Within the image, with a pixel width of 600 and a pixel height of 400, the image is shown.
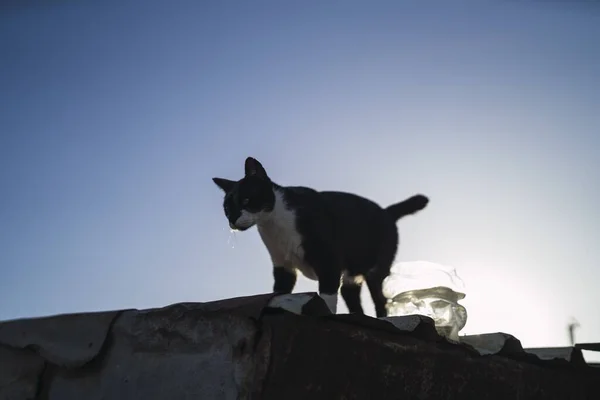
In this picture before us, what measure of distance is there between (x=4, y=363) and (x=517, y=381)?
79.8 inches

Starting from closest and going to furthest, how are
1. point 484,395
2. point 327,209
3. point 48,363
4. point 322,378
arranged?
point 322,378 < point 48,363 < point 484,395 < point 327,209

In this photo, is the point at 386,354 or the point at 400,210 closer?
the point at 386,354

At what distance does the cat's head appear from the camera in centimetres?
337

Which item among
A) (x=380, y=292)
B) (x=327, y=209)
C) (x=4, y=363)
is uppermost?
(x=327, y=209)

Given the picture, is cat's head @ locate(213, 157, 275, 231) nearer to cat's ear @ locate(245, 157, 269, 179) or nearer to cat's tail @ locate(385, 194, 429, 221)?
cat's ear @ locate(245, 157, 269, 179)

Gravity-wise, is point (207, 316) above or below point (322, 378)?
above

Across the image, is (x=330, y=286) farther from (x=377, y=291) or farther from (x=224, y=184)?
(x=224, y=184)

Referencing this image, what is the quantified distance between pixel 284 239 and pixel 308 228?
0.58 feet

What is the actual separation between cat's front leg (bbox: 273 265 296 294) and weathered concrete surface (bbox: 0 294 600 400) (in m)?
1.58

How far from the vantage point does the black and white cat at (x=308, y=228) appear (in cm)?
333

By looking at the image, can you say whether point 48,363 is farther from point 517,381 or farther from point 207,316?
point 517,381

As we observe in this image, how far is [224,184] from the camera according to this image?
12.0 feet

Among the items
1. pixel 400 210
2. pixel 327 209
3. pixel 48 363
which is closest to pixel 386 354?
pixel 48 363

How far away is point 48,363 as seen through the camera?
1.74m
